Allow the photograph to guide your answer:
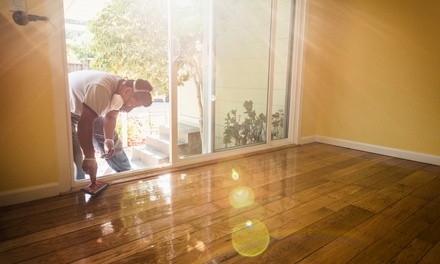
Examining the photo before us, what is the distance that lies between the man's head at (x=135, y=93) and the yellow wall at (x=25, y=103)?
1.90 feet

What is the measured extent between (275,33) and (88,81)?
2.27 metres

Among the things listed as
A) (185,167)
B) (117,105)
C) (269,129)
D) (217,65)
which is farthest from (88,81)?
(269,129)

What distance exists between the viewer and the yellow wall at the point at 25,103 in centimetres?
182

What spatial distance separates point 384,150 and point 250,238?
2643 millimetres

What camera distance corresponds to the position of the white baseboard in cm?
190

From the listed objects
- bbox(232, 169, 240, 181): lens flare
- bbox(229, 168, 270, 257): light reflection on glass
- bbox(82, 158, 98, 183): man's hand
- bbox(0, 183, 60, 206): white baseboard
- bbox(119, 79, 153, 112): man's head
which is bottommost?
bbox(232, 169, 240, 181): lens flare

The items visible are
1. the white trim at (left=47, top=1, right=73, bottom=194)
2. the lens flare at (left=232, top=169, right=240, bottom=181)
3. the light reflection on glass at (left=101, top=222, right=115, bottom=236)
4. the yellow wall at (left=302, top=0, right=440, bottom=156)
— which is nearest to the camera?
the light reflection on glass at (left=101, top=222, right=115, bottom=236)

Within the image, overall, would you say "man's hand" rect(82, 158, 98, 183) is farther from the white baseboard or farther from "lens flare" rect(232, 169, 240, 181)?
"lens flare" rect(232, 169, 240, 181)

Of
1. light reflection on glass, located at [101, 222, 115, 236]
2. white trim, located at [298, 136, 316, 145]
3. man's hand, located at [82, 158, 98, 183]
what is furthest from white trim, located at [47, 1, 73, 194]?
white trim, located at [298, 136, 316, 145]

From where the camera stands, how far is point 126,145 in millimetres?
4168

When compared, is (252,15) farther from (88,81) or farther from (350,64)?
(88,81)

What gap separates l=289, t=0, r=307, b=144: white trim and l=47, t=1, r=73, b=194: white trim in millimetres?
2772

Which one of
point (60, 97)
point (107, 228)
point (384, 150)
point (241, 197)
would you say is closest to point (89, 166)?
point (60, 97)

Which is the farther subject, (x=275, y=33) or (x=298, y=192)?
(x=275, y=33)
